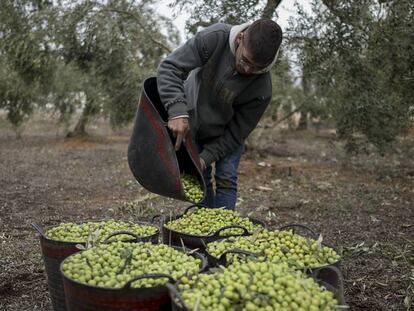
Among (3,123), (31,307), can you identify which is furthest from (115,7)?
(3,123)

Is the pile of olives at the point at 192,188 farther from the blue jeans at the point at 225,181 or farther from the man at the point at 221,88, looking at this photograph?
the blue jeans at the point at 225,181

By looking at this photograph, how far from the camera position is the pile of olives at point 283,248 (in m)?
2.67

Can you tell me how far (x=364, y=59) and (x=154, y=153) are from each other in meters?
4.50

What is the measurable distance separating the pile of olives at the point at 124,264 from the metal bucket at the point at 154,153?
0.70 metres

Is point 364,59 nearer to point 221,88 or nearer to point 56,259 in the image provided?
point 221,88

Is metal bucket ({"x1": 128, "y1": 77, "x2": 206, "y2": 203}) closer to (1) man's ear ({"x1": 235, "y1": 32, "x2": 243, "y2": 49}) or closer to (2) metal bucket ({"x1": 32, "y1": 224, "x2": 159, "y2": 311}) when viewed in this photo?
(2) metal bucket ({"x1": 32, "y1": 224, "x2": 159, "y2": 311})

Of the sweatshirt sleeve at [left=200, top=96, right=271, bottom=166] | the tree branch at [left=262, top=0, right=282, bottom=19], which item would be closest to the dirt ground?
the sweatshirt sleeve at [left=200, top=96, right=271, bottom=166]

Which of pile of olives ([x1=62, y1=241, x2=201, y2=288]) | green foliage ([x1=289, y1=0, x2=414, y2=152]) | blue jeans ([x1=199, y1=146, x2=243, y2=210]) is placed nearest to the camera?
pile of olives ([x1=62, y1=241, x2=201, y2=288])

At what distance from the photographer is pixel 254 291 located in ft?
6.93

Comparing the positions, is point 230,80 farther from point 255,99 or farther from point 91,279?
point 91,279

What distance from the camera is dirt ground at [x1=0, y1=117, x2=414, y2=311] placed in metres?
3.97

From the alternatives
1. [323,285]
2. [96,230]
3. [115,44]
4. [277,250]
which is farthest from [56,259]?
[115,44]

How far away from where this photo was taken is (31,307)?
3.49 m

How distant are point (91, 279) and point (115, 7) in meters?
8.76
